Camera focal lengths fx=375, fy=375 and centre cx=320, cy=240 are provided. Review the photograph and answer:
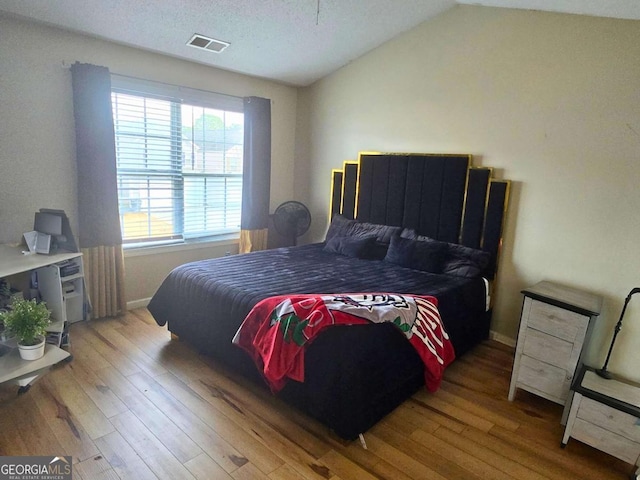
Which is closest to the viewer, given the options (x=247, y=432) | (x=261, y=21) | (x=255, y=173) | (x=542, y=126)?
(x=247, y=432)

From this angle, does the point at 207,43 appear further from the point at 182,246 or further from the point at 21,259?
the point at 21,259

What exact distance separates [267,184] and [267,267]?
5.32ft

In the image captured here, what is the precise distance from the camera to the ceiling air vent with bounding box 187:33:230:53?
10.4ft

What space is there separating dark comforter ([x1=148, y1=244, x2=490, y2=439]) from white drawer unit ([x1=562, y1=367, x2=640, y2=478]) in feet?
2.67

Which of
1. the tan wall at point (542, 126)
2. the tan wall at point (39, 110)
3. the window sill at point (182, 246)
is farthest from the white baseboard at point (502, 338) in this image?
the tan wall at point (39, 110)

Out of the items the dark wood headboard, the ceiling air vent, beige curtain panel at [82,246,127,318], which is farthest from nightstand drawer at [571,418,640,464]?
the ceiling air vent

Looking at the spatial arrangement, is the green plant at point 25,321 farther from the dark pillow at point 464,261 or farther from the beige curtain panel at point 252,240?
the dark pillow at point 464,261

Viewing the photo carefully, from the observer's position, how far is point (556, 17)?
270 centimetres

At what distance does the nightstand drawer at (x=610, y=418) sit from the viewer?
184 centimetres

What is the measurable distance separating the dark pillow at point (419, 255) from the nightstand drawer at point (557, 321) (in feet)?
3.03

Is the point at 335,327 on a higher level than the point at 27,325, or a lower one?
higher

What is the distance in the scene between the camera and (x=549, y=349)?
7.39 ft

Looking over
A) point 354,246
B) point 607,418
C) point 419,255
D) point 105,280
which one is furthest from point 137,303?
point 607,418

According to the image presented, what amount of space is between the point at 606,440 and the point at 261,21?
11.7 ft
